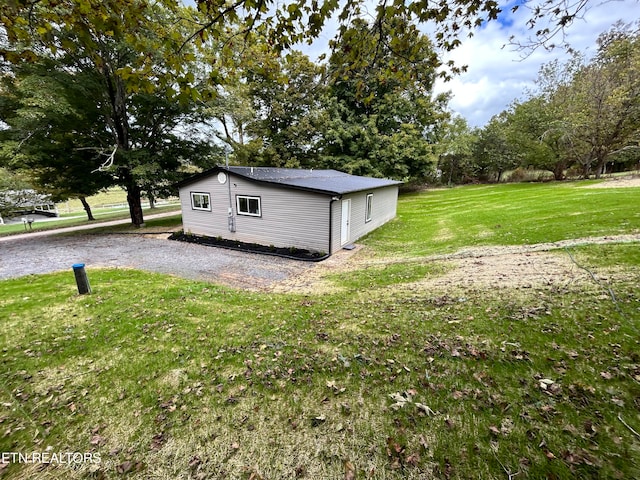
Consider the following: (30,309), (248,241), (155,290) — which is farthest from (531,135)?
(30,309)

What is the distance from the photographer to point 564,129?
76.7 ft

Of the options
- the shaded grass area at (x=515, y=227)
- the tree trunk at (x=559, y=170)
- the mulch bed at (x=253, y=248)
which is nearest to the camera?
the shaded grass area at (x=515, y=227)

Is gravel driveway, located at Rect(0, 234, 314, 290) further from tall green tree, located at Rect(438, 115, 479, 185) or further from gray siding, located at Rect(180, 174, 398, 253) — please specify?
tall green tree, located at Rect(438, 115, 479, 185)

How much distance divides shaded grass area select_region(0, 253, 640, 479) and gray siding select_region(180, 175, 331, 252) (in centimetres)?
591

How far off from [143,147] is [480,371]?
19.5 metres

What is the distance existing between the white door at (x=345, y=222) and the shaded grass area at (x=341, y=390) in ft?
21.3

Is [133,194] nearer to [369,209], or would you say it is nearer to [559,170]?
[369,209]

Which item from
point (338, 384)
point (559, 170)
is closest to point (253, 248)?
point (338, 384)

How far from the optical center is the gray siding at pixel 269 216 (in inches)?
412

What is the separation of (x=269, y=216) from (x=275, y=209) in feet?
1.51

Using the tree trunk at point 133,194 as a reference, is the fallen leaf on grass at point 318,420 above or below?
below

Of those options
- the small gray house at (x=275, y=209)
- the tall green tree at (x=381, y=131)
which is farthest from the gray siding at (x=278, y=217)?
the tall green tree at (x=381, y=131)

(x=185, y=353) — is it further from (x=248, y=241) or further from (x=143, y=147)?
(x=143, y=147)

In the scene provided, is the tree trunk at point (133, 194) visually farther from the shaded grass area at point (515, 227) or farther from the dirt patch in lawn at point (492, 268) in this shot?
the shaded grass area at point (515, 227)
